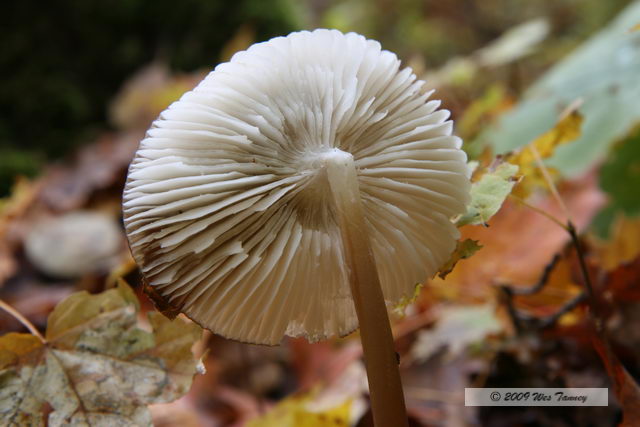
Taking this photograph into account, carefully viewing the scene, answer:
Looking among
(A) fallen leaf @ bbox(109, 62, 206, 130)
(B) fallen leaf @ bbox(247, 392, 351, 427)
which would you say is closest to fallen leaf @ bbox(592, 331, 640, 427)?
(B) fallen leaf @ bbox(247, 392, 351, 427)

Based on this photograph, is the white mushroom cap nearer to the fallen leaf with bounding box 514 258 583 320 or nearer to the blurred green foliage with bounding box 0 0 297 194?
the fallen leaf with bounding box 514 258 583 320

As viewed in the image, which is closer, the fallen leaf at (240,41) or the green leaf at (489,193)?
the green leaf at (489,193)

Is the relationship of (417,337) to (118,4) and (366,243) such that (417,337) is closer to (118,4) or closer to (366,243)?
(366,243)

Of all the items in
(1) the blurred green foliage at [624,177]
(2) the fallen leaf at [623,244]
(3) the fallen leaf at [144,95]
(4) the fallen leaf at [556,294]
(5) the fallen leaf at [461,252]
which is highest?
(3) the fallen leaf at [144,95]

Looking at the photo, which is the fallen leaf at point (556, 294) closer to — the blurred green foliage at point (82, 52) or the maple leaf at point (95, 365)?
the maple leaf at point (95, 365)

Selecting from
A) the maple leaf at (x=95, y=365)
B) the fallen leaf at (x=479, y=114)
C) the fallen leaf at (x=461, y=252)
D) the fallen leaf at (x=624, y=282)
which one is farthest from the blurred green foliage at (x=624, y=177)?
the maple leaf at (x=95, y=365)

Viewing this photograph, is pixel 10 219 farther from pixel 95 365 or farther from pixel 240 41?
pixel 95 365
